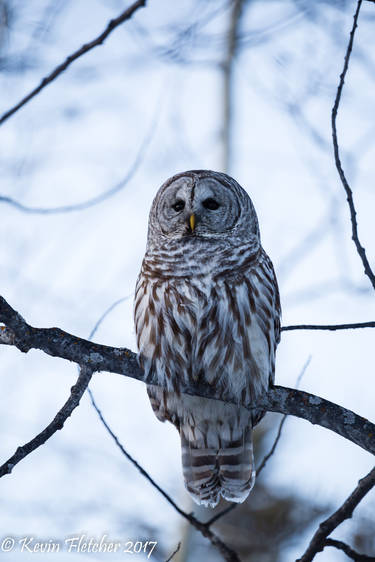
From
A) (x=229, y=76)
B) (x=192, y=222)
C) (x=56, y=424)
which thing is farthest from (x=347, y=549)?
(x=229, y=76)

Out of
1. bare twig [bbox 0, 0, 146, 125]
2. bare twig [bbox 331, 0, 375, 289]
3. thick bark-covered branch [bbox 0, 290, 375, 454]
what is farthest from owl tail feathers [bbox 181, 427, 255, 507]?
bare twig [bbox 0, 0, 146, 125]

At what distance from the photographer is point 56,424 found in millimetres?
2545

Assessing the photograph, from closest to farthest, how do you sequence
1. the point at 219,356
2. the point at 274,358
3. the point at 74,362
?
1. the point at 74,362
2. the point at 219,356
3. the point at 274,358

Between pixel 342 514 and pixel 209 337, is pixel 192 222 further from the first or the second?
pixel 342 514

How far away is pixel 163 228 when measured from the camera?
421cm

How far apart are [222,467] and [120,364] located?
59.2 inches

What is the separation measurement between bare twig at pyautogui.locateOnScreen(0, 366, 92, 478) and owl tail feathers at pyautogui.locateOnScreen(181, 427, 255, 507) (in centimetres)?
163

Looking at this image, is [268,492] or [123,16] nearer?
[123,16]

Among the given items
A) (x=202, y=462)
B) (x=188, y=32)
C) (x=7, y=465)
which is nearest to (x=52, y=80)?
(x=7, y=465)

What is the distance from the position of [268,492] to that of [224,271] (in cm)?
362

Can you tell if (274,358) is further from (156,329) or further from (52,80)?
(52,80)

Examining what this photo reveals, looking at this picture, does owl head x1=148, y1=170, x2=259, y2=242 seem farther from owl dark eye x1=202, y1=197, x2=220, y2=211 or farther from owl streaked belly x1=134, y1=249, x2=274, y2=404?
owl streaked belly x1=134, y1=249, x2=274, y2=404

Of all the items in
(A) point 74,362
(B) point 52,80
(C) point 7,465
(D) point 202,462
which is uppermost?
(B) point 52,80

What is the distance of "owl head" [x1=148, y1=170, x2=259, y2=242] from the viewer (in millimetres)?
4102
